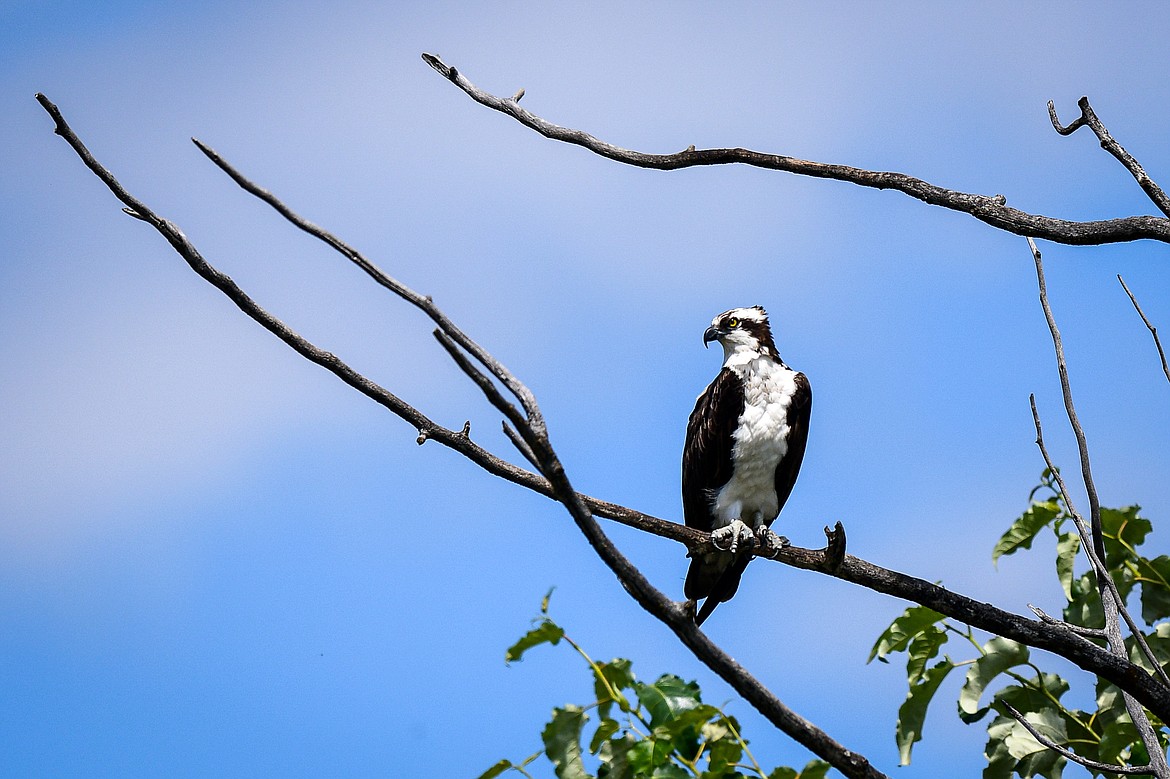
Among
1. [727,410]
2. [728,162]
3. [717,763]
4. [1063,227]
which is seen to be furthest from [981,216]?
[727,410]

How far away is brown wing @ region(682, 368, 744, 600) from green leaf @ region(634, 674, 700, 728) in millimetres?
2787

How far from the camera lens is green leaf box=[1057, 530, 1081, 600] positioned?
4924 millimetres

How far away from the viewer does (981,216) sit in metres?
3.94

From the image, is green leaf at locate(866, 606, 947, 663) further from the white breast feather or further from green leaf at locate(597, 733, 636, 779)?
the white breast feather

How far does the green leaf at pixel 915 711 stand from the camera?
14.4ft

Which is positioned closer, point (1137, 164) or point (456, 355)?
point (456, 355)

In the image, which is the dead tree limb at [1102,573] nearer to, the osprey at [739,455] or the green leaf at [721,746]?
the green leaf at [721,746]

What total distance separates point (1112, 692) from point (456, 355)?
3.40 meters

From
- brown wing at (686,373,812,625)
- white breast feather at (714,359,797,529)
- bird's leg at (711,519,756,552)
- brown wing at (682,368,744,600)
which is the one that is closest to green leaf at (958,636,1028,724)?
bird's leg at (711,519,756,552)

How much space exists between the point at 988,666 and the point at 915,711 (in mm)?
331

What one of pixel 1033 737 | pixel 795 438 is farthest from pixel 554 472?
pixel 795 438

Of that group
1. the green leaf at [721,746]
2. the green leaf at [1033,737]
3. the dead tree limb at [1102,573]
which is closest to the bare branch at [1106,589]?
the dead tree limb at [1102,573]

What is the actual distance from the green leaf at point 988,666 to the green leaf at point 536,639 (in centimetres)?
180

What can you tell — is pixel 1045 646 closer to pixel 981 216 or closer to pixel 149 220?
pixel 981 216
